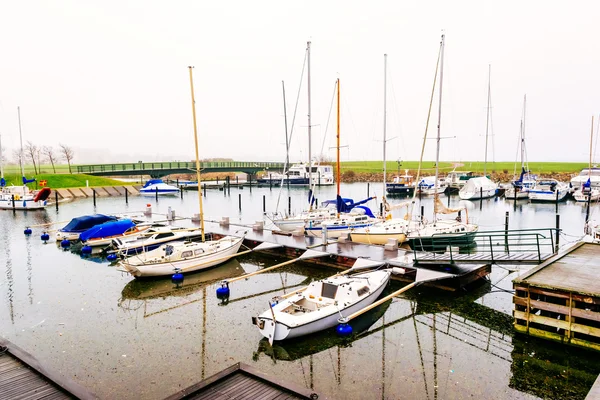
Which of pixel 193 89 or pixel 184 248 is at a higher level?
pixel 193 89

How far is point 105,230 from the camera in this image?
2705 centimetres

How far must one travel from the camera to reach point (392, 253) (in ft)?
68.6

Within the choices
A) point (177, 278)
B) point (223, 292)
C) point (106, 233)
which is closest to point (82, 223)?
point (106, 233)

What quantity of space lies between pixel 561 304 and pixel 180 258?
1670cm

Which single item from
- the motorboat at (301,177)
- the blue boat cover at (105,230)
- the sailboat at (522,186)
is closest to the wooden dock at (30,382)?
the blue boat cover at (105,230)

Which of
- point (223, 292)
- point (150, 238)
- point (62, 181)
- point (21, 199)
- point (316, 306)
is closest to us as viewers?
point (316, 306)

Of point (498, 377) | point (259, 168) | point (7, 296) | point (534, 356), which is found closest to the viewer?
point (498, 377)

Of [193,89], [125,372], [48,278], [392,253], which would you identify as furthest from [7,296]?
[392,253]

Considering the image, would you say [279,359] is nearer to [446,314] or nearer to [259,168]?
[446,314]

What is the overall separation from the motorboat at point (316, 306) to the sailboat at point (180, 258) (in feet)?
25.8

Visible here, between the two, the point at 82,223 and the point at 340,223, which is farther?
the point at 82,223

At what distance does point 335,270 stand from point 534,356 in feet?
35.6

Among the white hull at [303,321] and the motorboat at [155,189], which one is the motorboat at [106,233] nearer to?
the white hull at [303,321]

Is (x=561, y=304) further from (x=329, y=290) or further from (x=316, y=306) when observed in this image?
(x=316, y=306)
